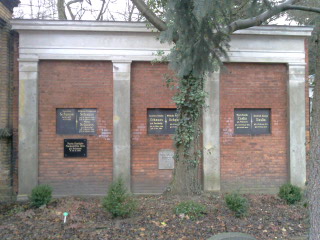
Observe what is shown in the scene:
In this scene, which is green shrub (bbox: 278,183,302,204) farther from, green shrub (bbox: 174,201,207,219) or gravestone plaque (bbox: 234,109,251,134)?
gravestone plaque (bbox: 234,109,251,134)

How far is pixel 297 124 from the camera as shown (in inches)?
366

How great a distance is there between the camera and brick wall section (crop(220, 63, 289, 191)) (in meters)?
9.29

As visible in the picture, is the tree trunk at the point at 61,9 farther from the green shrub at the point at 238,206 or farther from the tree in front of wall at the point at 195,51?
the green shrub at the point at 238,206

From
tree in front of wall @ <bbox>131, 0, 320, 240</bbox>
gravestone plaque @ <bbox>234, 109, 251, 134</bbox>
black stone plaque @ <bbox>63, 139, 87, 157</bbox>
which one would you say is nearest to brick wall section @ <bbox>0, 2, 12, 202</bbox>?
black stone plaque @ <bbox>63, 139, 87, 157</bbox>

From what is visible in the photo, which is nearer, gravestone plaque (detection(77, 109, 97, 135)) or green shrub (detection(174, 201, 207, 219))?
green shrub (detection(174, 201, 207, 219))

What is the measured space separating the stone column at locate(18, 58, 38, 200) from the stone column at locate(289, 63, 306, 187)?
725cm

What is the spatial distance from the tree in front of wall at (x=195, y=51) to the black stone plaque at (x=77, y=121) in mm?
2933

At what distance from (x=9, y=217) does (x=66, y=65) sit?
429cm

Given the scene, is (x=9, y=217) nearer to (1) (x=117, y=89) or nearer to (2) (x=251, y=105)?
(1) (x=117, y=89)

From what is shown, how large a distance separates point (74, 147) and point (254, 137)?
5.21 m

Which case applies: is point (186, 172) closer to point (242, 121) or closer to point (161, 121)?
point (161, 121)

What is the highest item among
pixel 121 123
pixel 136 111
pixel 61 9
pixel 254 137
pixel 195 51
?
pixel 61 9

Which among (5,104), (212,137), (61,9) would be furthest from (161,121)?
(61,9)

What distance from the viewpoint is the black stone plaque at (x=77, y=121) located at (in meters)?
9.02
